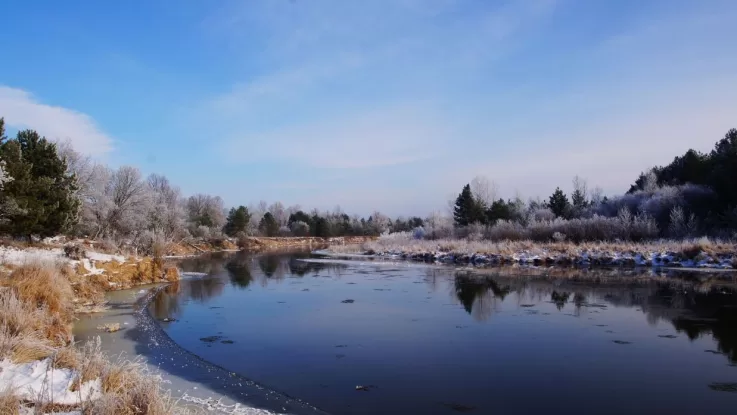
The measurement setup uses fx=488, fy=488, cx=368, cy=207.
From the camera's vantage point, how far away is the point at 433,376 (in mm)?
8086

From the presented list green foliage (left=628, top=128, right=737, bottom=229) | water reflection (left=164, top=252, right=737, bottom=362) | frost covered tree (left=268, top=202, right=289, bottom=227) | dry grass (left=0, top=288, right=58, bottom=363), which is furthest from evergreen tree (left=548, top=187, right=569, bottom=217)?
frost covered tree (left=268, top=202, right=289, bottom=227)

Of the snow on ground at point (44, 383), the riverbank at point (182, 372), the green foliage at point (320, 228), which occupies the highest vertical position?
the green foliage at point (320, 228)

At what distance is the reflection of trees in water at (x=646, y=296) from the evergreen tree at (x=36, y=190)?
1600 cm

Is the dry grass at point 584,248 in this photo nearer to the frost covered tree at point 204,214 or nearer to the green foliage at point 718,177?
the green foliage at point 718,177

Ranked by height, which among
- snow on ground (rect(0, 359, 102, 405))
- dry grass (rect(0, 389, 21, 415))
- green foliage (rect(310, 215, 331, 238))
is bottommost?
snow on ground (rect(0, 359, 102, 405))

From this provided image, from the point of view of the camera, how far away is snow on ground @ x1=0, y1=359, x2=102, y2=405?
4875mm

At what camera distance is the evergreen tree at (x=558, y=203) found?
157ft

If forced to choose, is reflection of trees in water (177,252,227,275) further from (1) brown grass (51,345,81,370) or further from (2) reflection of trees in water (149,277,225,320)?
(1) brown grass (51,345,81,370)

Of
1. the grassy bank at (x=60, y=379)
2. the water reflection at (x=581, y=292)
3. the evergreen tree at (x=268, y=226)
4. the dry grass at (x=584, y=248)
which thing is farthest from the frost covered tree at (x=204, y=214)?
the grassy bank at (x=60, y=379)

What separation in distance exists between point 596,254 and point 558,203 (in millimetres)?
21842

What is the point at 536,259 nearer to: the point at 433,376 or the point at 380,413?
the point at 433,376

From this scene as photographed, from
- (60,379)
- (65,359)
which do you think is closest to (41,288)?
(65,359)

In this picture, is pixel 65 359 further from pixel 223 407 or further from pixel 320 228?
pixel 320 228

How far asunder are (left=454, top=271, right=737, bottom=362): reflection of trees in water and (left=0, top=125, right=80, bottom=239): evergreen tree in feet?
52.5
